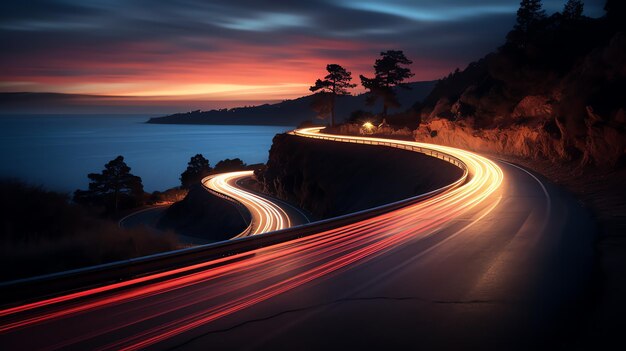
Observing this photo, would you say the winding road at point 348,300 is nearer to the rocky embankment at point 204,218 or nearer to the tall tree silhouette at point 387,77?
the rocky embankment at point 204,218

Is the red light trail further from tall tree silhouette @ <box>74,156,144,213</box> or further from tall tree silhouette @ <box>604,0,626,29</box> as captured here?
tall tree silhouette @ <box>74,156,144,213</box>

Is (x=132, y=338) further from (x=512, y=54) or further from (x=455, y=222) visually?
(x=512, y=54)

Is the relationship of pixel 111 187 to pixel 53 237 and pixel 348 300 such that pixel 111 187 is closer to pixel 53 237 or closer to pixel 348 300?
pixel 53 237

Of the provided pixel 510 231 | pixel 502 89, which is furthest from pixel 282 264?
pixel 502 89

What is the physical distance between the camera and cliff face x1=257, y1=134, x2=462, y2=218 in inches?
1305

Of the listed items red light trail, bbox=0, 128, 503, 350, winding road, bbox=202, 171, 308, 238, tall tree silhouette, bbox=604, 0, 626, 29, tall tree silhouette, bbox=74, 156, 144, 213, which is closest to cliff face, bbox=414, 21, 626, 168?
tall tree silhouette, bbox=604, 0, 626, 29

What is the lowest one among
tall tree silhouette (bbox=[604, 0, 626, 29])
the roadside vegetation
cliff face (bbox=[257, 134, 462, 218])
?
cliff face (bbox=[257, 134, 462, 218])

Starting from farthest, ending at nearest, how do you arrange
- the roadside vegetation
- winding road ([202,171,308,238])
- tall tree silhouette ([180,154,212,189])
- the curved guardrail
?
tall tree silhouette ([180,154,212,189]), winding road ([202,171,308,238]), the roadside vegetation, the curved guardrail

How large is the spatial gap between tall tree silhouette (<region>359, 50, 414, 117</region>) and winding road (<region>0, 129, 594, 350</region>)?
2102 inches

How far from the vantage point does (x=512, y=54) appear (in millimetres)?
37844

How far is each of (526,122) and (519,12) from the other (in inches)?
725

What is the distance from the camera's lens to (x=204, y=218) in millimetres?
47000

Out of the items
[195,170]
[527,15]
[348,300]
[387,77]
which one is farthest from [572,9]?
[195,170]

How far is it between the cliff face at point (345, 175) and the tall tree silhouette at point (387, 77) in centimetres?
1429
